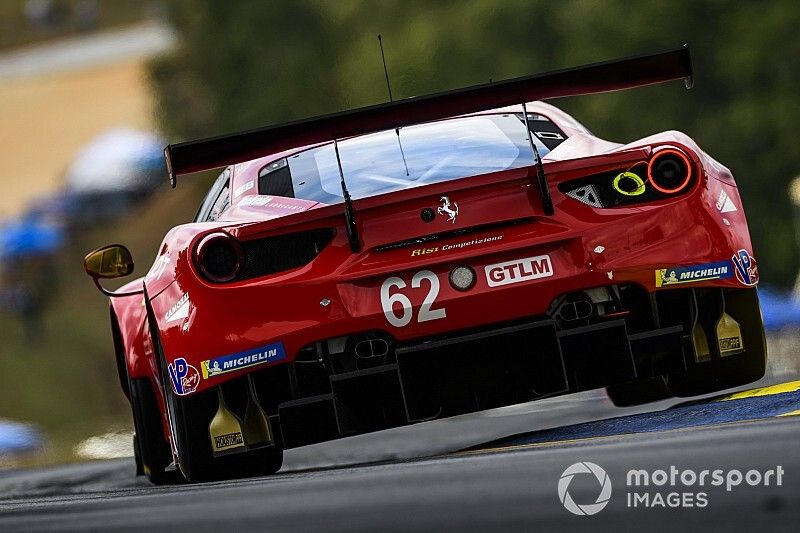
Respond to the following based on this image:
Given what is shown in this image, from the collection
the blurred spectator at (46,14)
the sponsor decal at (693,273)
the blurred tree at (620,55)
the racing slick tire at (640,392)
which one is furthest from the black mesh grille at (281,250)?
the blurred spectator at (46,14)

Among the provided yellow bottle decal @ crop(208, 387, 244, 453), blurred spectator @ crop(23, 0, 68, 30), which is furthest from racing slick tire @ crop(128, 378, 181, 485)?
blurred spectator @ crop(23, 0, 68, 30)

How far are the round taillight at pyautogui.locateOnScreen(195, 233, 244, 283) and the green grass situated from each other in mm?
18895

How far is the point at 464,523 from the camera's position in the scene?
12.0 feet

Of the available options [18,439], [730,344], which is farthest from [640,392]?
[18,439]

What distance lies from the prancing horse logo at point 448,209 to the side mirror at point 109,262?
1.45 metres

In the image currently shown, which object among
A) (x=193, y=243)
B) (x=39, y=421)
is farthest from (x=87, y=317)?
(x=193, y=243)

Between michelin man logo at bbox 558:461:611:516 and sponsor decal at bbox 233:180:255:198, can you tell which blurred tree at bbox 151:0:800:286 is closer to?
sponsor decal at bbox 233:180:255:198

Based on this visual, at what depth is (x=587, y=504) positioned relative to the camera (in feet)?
12.2

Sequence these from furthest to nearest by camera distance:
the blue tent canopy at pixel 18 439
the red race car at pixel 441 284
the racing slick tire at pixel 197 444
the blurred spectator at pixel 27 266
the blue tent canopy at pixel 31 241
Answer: the blue tent canopy at pixel 31 241
the blurred spectator at pixel 27 266
the blue tent canopy at pixel 18 439
the racing slick tire at pixel 197 444
the red race car at pixel 441 284

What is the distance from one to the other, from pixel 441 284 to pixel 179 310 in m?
0.86

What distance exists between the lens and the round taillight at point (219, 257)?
5.60m

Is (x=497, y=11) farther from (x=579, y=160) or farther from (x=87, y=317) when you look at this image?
(x=579, y=160)

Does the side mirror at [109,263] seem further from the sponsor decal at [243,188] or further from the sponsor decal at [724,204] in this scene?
the sponsor decal at [724,204]

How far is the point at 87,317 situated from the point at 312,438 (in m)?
39.4
